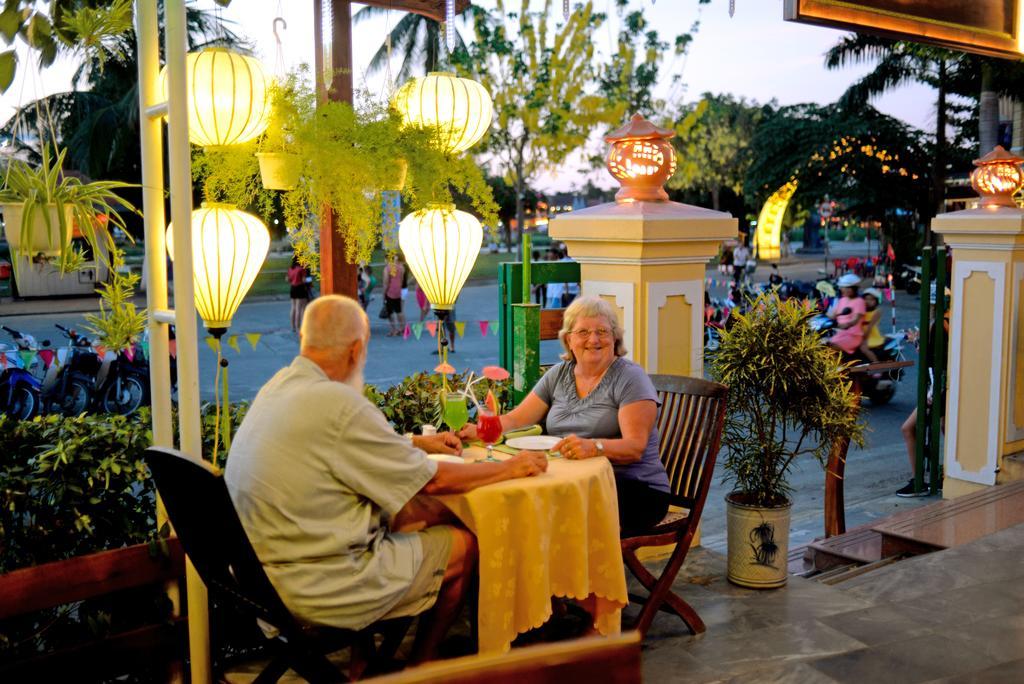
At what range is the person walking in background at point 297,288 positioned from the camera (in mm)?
15453

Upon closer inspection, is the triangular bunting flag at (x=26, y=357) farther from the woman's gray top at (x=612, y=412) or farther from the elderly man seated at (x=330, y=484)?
the elderly man seated at (x=330, y=484)

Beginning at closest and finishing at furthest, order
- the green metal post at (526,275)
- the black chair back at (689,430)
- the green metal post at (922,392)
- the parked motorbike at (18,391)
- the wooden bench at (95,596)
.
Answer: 1. the wooden bench at (95,596)
2. the black chair back at (689,430)
3. the green metal post at (526,275)
4. the green metal post at (922,392)
5. the parked motorbike at (18,391)

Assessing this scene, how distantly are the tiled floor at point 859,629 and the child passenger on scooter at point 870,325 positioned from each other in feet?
17.4

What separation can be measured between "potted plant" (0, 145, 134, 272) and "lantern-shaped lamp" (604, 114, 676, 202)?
2366mm

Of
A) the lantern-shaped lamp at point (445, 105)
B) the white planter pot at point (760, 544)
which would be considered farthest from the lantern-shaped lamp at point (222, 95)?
the white planter pot at point (760, 544)

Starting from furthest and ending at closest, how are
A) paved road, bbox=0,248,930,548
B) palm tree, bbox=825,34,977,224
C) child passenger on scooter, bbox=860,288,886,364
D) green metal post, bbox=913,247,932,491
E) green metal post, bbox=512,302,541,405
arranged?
palm tree, bbox=825,34,977,224 < child passenger on scooter, bbox=860,288,886,364 < paved road, bbox=0,248,930,548 < green metal post, bbox=913,247,932,491 < green metal post, bbox=512,302,541,405

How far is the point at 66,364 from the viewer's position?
32.1 ft

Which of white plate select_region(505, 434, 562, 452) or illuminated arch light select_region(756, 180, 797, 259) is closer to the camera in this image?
white plate select_region(505, 434, 562, 452)

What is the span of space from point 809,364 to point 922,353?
2931 millimetres

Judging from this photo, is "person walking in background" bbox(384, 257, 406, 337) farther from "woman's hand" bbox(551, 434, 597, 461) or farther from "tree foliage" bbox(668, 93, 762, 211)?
"tree foliage" bbox(668, 93, 762, 211)

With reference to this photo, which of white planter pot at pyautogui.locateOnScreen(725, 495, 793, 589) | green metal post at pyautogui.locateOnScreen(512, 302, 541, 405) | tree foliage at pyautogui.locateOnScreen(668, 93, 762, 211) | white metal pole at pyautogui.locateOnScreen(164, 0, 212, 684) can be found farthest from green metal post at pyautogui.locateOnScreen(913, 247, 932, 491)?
tree foliage at pyautogui.locateOnScreen(668, 93, 762, 211)

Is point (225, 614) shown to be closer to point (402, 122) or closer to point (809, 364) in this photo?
point (402, 122)

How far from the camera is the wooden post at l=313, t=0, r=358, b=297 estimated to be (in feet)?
12.2

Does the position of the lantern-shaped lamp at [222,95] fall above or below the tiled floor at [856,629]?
above
